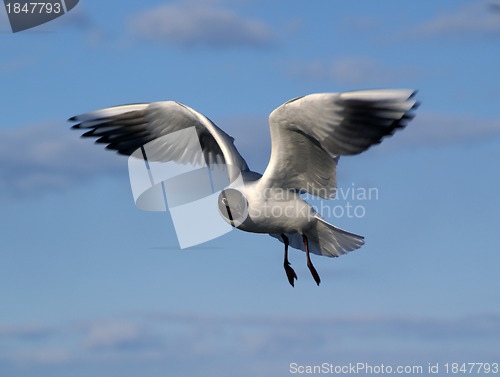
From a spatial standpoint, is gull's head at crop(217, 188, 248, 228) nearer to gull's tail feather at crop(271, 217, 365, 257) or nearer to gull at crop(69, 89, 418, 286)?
gull at crop(69, 89, 418, 286)

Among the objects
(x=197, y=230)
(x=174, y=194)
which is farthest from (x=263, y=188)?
(x=174, y=194)

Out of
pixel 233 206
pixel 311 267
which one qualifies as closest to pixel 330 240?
pixel 311 267

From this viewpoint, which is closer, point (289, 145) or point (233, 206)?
point (289, 145)

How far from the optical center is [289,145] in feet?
36.0

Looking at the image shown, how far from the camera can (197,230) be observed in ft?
39.8

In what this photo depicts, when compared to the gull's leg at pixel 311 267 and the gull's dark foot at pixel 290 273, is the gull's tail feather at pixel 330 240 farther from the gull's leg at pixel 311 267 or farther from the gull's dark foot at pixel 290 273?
the gull's dark foot at pixel 290 273

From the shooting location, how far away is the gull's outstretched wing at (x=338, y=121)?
10.4 meters

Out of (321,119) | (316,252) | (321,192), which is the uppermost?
(321,119)

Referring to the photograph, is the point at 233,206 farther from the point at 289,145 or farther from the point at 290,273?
the point at 290,273

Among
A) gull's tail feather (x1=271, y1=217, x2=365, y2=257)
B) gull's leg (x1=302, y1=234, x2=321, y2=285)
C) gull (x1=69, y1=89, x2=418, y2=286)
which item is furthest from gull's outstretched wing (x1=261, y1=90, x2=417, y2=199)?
gull's leg (x1=302, y1=234, x2=321, y2=285)

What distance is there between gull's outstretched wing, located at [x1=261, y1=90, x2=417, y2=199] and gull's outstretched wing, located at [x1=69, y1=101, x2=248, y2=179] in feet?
7.45

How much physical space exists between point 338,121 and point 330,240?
2286mm

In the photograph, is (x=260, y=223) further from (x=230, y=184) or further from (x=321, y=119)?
(x=321, y=119)

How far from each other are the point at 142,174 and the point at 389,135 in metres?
4.17
